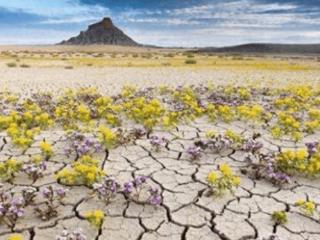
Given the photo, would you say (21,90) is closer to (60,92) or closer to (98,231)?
(60,92)

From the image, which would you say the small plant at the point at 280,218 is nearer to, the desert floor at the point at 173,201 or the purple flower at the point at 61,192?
the desert floor at the point at 173,201

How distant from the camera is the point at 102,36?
15188 centimetres

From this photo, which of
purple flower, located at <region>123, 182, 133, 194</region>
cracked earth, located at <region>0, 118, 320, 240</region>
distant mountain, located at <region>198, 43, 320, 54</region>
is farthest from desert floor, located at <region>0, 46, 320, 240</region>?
distant mountain, located at <region>198, 43, 320, 54</region>

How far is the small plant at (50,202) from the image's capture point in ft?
14.1

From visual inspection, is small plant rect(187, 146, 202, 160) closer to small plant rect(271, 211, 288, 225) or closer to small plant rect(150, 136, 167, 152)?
small plant rect(150, 136, 167, 152)

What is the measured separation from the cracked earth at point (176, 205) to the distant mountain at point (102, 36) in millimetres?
137214

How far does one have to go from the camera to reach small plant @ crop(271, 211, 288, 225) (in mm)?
4332

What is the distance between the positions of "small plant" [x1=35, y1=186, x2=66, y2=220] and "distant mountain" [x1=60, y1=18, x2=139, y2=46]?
138 m

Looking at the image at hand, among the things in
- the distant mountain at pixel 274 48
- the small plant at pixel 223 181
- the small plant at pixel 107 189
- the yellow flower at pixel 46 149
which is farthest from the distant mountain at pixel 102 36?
the small plant at pixel 107 189

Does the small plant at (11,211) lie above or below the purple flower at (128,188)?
below

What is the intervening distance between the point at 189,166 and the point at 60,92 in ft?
27.0

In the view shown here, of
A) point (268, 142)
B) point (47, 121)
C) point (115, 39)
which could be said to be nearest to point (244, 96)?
point (268, 142)

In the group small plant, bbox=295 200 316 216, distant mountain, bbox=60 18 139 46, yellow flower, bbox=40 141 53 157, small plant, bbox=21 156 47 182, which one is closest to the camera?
small plant, bbox=295 200 316 216

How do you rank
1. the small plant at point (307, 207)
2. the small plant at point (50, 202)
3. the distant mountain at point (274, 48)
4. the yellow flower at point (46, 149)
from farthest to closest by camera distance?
the distant mountain at point (274, 48)
the yellow flower at point (46, 149)
the small plant at point (307, 207)
the small plant at point (50, 202)
